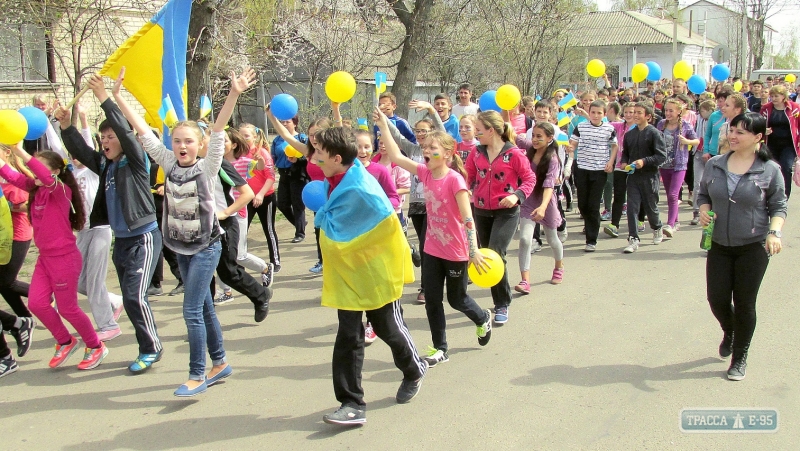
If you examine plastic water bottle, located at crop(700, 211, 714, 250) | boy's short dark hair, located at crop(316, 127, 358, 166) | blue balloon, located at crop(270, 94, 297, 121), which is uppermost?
blue balloon, located at crop(270, 94, 297, 121)

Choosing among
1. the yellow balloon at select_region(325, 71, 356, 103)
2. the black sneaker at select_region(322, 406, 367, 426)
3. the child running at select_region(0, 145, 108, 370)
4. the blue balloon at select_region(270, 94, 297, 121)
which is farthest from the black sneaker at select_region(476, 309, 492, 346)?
the child running at select_region(0, 145, 108, 370)

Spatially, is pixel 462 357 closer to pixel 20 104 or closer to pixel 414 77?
pixel 414 77

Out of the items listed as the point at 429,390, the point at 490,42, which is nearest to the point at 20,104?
the point at 490,42

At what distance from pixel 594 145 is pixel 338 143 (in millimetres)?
5401

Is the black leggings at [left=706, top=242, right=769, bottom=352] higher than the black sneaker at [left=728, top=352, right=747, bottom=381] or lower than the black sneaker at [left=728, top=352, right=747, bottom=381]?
higher

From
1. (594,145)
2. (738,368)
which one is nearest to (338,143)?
(738,368)

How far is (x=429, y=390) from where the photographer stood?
14.9 feet

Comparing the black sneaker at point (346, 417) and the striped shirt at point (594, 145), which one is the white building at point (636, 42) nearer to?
the striped shirt at point (594, 145)

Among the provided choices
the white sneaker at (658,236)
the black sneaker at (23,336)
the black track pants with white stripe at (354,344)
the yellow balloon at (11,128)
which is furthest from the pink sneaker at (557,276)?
the yellow balloon at (11,128)

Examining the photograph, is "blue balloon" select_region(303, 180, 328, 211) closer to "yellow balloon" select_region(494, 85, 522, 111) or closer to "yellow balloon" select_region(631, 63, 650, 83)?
"yellow balloon" select_region(494, 85, 522, 111)

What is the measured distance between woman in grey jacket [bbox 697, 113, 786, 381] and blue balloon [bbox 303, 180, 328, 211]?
2.50 meters

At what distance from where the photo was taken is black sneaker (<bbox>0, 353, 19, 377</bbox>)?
4.99m

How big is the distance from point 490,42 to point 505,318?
16.3 m

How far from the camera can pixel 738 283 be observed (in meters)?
4.57
